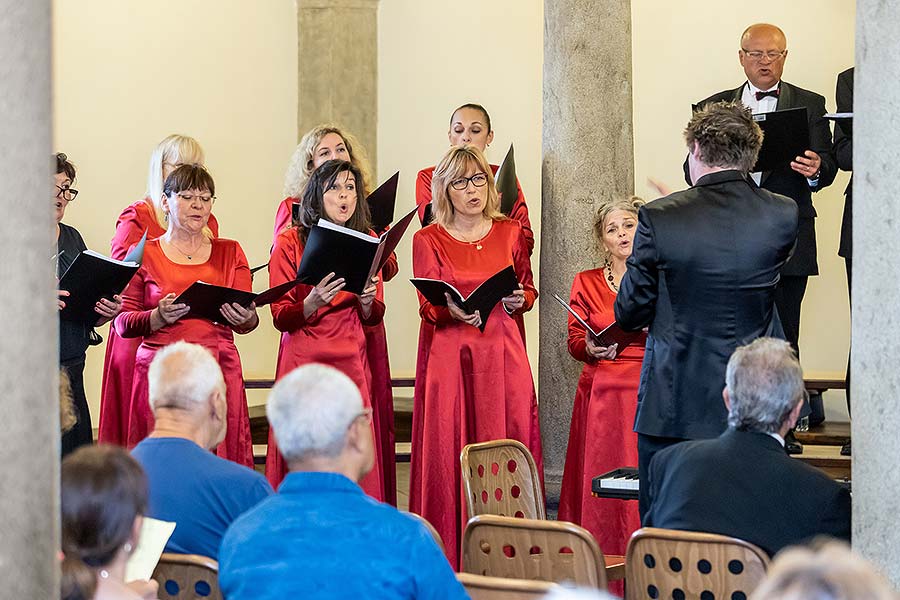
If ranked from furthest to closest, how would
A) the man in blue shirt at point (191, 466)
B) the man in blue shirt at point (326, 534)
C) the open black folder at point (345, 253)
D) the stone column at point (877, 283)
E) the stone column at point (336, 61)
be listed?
the stone column at point (336, 61), the open black folder at point (345, 253), the man in blue shirt at point (191, 466), the stone column at point (877, 283), the man in blue shirt at point (326, 534)

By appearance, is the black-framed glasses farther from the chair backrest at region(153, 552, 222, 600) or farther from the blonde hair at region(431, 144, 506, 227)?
the chair backrest at region(153, 552, 222, 600)

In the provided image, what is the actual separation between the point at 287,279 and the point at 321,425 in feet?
10.1

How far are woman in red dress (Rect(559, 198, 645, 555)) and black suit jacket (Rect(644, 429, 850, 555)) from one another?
2259mm

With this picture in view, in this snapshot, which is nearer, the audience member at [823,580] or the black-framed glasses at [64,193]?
the audience member at [823,580]

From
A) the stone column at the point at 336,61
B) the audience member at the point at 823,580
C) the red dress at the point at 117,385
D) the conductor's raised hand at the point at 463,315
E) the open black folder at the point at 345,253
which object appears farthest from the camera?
the stone column at the point at 336,61

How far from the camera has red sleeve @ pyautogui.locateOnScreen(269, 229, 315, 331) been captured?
19.1 ft

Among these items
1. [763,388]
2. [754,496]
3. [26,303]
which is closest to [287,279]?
[763,388]

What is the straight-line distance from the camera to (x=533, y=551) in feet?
11.2

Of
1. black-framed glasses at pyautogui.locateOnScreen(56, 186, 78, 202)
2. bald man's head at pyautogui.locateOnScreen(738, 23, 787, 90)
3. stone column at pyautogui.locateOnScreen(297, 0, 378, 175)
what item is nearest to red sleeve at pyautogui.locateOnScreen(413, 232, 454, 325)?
black-framed glasses at pyautogui.locateOnScreen(56, 186, 78, 202)

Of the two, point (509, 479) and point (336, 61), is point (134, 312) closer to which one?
point (509, 479)

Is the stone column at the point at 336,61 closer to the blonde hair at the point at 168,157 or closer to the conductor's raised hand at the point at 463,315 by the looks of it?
the blonde hair at the point at 168,157

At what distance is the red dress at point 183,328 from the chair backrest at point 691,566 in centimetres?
298

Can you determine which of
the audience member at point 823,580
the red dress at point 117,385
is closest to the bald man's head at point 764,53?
the red dress at point 117,385

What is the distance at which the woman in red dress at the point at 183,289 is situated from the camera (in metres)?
5.72
